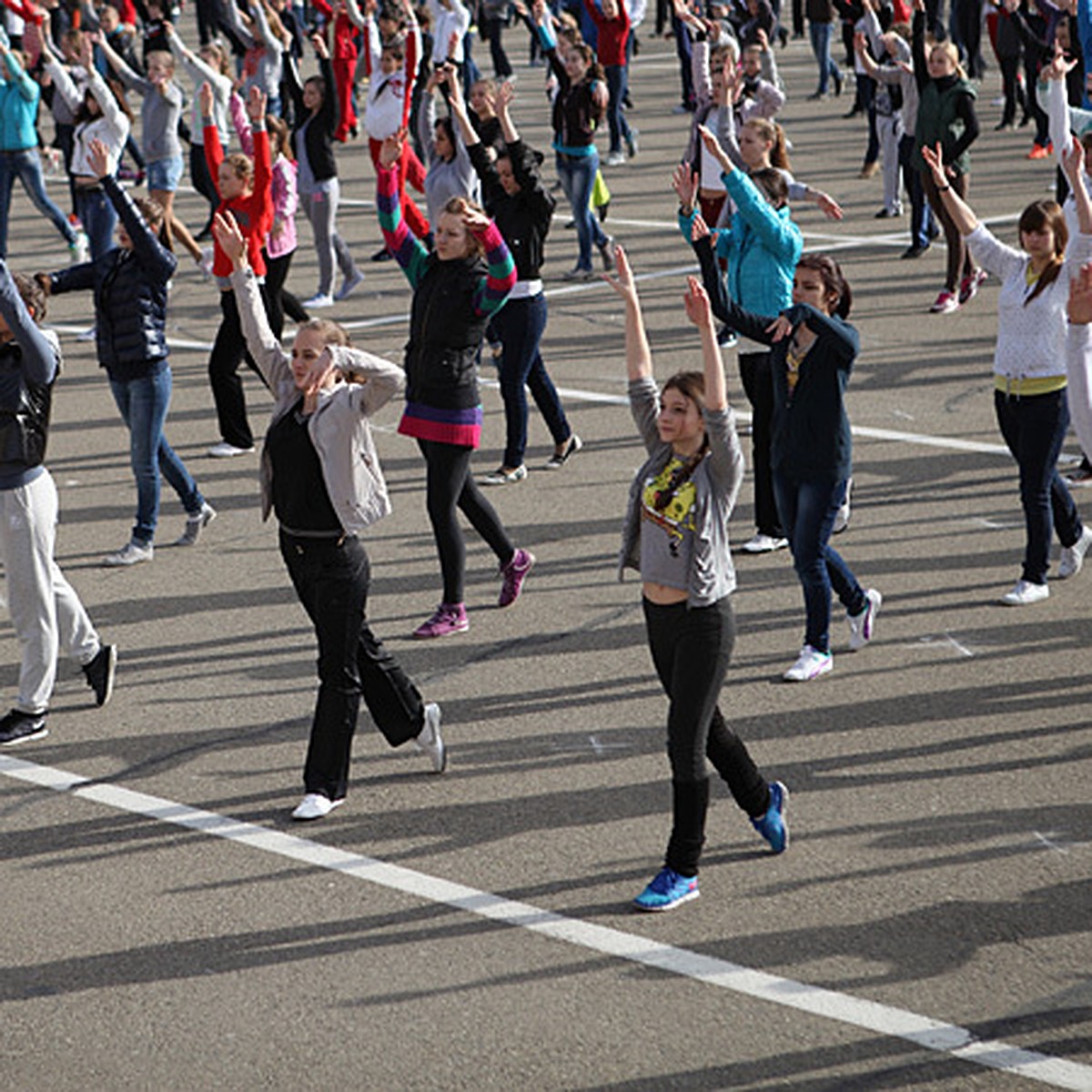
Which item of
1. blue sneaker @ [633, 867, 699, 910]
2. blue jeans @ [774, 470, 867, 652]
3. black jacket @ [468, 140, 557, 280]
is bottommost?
blue sneaker @ [633, 867, 699, 910]

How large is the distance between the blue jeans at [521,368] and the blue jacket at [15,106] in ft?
27.6

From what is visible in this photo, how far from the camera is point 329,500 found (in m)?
7.18

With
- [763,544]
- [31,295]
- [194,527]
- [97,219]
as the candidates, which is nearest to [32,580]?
[31,295]

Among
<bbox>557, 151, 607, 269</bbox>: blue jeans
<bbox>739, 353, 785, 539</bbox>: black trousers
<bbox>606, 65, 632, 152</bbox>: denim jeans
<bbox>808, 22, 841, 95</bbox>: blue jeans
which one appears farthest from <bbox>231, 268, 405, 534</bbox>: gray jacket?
<bbox>808, 22, 841, 95</bbox>: blue jeans

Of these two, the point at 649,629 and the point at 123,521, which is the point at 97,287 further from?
the point at 649,629

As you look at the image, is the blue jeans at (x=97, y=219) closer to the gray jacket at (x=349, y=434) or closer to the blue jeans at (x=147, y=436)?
the blue jeans at (x=147, y=436)

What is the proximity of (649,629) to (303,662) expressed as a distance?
280 centimetres

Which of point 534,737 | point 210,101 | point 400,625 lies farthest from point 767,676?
point 210,101

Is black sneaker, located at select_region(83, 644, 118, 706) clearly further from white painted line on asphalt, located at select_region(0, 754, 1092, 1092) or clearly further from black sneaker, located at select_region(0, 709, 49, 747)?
white painted line on asphalt, located at select_region(0, 754, 1092, 1092)

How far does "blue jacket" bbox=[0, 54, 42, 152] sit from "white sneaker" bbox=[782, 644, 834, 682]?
39.7ft

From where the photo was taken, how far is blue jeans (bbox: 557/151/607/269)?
55.9 ft

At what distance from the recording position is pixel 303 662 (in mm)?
8977

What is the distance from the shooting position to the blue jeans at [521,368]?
36.1ft

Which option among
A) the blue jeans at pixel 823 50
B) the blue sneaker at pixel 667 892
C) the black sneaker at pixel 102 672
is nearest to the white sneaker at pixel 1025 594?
the blue sneaker at pixel 667 892
